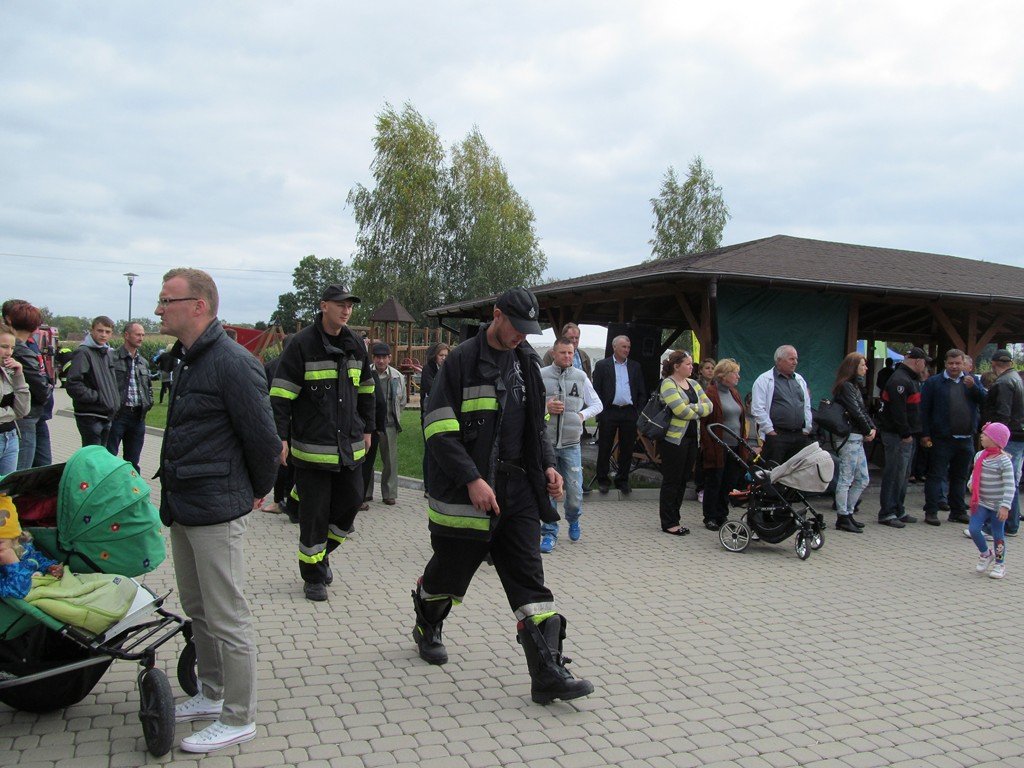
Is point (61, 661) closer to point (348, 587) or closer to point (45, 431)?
point (348, 587)

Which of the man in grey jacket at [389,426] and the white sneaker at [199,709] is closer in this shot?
the white sneaker at [199,709]

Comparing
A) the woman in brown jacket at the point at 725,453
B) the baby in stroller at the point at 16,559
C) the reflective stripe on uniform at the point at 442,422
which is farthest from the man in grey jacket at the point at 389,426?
the baby in stroller at the point at 16,559

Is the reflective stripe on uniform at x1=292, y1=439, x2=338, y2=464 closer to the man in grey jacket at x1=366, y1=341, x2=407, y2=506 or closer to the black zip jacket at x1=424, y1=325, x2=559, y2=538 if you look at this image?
the black zip jacket at x1=424, y1=325, x2=559, y2=538

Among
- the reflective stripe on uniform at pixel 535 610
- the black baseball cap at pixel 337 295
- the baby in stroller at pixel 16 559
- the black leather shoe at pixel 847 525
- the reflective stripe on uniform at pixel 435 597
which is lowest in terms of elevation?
the black leather shoe at pixel 847 525

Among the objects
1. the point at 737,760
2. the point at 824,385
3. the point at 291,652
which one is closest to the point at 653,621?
the point at 737,760

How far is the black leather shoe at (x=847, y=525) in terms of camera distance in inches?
367

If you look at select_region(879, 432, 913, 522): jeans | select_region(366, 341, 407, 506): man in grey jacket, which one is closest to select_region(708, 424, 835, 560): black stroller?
select_region(879, 432, 913, 522): jeans

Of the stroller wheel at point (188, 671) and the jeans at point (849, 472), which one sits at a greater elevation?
the jeans at point (849, 472)

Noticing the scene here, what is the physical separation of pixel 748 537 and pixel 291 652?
15.7 feet

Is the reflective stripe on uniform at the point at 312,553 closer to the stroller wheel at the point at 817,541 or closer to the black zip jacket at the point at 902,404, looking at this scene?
the stroller wheel at the point at 817,541

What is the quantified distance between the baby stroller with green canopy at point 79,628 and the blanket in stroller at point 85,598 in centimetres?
4

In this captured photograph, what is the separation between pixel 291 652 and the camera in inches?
189

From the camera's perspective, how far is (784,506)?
799 cm

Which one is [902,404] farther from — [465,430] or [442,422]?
[442,422]
